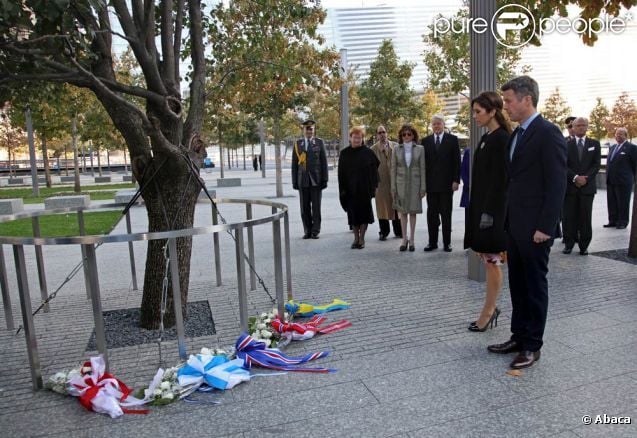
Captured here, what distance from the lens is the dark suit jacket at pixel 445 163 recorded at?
8046 millimetres

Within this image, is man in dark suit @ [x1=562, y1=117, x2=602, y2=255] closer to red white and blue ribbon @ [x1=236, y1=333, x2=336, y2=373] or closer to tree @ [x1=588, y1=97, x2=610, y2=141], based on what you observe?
red white and blue ribbon @ [x1=236, y1=333, x2=336, y2=373]

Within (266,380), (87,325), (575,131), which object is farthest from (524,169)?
(575,131)

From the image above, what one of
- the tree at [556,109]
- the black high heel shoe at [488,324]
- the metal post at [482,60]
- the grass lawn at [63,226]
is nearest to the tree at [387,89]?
the tree at [556,109]

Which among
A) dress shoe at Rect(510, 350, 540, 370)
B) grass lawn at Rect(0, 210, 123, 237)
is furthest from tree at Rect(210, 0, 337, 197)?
grass lawn at Rect(0, 210, 123, 237)

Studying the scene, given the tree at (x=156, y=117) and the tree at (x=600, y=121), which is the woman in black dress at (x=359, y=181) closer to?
the tree at (x=156, y=117)

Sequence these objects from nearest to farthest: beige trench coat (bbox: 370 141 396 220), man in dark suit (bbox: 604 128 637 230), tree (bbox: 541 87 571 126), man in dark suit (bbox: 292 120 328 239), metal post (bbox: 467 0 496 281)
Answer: metal post (bbox: 467 0 496 281)
beige trench coat (bbox: 370 141 396 220)
man in dark suit (bbox: 292 120 328 239)
man in dark suit (bbox: 604 128 637 230)
tree (bbox: 541 87 571 126)

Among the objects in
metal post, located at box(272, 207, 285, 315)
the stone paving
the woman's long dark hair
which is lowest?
the stone paving

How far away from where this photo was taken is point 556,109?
3906 cm

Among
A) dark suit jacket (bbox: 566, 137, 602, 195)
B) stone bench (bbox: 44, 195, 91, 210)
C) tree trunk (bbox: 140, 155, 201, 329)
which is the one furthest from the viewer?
stone bench (bbox: 44, 195, 91, 210)

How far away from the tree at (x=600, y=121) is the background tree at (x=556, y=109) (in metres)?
5.85

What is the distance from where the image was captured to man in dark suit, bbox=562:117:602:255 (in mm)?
7762

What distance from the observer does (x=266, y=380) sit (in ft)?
12.3

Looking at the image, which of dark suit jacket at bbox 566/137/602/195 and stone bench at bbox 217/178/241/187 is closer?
dark suit jacket at bbox 566/137/602/195

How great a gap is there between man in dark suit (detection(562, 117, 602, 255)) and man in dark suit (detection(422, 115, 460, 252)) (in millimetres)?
1628
